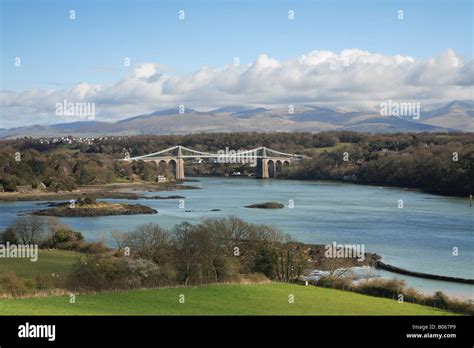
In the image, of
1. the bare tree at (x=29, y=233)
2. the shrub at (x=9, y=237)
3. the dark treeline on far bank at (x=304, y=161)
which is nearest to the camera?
the shrub at (x=9, y=237)

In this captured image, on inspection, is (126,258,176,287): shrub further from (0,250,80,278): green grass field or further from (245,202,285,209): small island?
(245,202,285,209): small island

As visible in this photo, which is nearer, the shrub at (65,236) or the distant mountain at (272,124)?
the shrub at (65,236)

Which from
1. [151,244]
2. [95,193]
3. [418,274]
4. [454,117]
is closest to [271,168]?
[95,193]

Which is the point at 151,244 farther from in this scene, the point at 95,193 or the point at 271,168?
the point at 271,168

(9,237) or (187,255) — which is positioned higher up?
(187,255)

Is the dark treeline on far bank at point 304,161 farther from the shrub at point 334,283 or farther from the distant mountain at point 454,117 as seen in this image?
the distant mountain at point 454,117

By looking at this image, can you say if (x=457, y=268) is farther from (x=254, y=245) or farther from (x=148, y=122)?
(x=148, y=122)

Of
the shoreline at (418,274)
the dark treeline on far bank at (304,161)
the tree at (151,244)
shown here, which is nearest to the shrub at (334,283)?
the tree at (151,244)
